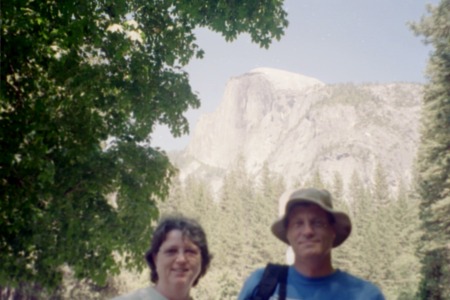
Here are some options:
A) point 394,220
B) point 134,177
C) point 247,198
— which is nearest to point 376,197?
point 394,220

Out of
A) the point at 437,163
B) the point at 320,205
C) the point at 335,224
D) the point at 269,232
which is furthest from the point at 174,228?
the point at 269,232

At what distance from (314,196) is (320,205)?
0.08 m

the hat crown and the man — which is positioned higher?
the hat crown

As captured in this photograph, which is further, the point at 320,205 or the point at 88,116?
the point at 88,116

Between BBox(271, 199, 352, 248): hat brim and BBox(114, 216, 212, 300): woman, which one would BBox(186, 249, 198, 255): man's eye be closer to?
BBox(114, 216, 212, 300): woman

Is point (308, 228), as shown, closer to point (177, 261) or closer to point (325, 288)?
point (325, 288)

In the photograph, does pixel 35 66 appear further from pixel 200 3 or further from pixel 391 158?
pixel 391 158

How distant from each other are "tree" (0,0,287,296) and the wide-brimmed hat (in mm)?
3764

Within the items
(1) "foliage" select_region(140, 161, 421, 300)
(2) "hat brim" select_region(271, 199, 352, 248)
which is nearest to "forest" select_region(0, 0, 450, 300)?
(2) "hat brim" select_region(271, 199, 352, 248)

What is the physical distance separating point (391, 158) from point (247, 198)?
119570mm

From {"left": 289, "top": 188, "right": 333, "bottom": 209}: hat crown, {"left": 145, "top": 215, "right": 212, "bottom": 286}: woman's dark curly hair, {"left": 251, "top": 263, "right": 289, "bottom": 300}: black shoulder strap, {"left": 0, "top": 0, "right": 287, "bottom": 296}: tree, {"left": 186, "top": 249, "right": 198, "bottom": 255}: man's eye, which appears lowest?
{"left": 251, "top": 263, "right": 289, "bottom": 300}: black shoulder strap

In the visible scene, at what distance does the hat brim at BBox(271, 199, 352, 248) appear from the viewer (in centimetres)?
336

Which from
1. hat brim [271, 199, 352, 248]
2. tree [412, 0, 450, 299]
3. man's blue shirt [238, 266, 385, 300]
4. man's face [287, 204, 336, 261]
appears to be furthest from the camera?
tree [412, 0, 450, 299]

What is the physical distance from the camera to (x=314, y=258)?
10.6ft
